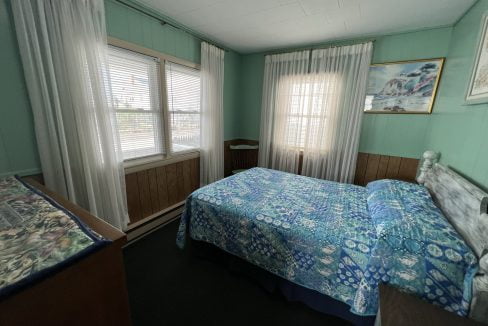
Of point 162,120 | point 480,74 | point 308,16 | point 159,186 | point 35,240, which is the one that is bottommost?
point 159,186

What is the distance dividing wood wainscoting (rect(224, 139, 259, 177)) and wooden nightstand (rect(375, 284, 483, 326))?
288 cm

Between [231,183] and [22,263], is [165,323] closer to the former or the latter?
[22,263]

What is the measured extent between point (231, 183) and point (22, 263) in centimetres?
165

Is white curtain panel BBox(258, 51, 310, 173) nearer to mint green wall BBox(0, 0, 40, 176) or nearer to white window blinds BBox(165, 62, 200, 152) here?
white window blinds BBox(165, 62, 200, 152)

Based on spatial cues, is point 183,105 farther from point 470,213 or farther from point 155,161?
point 470,213

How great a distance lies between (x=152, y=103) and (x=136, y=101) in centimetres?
20

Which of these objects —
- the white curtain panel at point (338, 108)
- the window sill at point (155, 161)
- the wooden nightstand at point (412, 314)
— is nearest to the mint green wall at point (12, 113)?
the window sill at point (155, 161)

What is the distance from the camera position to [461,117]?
1656mm

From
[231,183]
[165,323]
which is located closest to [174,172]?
[231,183]

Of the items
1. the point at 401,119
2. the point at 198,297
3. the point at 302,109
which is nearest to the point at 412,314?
the point at 198,297

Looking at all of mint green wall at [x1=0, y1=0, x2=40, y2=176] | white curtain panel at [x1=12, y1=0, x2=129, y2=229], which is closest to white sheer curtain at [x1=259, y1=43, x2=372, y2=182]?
white curtain panel at [x1=12, y1=0, x2=129, y2=229]

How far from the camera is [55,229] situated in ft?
2.77

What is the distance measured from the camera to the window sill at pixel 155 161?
86.6 inches

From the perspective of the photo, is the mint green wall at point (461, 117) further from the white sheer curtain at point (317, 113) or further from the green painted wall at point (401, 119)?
the white sheer curtain at point (317, 113)
